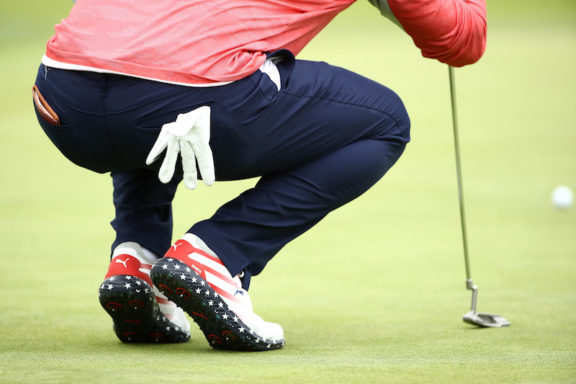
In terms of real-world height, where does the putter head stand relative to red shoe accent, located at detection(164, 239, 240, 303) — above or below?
below

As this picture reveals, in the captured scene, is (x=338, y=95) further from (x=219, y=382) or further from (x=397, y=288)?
(x=397, y=288)

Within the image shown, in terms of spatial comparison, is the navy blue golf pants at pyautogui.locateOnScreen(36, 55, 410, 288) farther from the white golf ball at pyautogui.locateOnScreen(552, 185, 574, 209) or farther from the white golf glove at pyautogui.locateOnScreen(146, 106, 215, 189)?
the white golf ball at pyautogui.locateOnScreen(552, 185, 574, 209)

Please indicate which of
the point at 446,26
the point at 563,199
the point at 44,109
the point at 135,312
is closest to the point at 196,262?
the point at 135,312

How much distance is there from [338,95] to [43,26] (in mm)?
12967

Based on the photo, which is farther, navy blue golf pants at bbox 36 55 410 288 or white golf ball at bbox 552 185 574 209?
white golf ball at bbox 552 185 574 209

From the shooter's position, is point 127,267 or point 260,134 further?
point 127,267

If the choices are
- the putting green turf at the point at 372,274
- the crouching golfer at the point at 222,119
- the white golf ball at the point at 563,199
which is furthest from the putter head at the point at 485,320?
the white golf ball at the point at 563,199

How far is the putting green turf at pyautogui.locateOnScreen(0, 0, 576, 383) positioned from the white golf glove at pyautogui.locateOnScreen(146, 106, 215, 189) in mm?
322

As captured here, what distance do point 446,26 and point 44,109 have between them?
0.73 metres

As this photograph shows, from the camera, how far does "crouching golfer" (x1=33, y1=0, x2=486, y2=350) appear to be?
155cm

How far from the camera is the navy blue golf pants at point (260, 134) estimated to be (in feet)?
5.11

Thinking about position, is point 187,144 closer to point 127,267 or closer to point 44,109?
point 44,109

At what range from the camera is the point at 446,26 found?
5.66ft

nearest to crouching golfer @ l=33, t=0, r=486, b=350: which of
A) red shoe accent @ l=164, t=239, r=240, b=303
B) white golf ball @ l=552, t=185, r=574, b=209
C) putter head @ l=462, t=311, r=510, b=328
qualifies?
red shoe accent @ l=164, t=239, r=240, b=303
